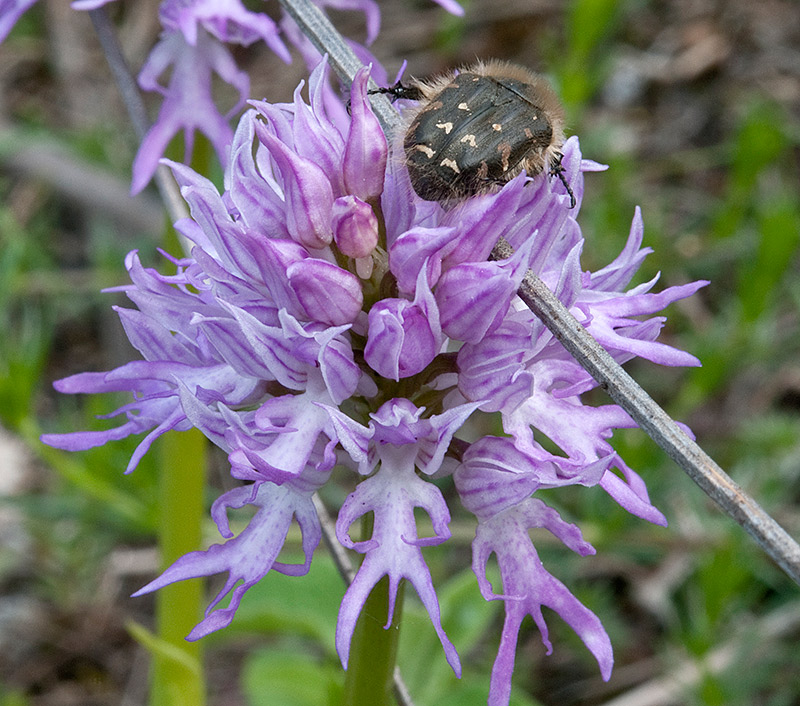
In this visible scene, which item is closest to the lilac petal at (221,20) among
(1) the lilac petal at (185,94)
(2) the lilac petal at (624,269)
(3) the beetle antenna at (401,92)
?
(1) the lilac petal at (185,94)

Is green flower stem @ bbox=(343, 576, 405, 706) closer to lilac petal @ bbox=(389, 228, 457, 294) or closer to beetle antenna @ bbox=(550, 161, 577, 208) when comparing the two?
lilac petal @ bbox=(389, 228, 457, 294)

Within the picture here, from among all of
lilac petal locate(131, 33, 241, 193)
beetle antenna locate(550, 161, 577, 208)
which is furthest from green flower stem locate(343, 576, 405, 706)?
lilac petal locate(131, 33, 241, 193)

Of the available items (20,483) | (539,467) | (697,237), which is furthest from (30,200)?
(539,467)

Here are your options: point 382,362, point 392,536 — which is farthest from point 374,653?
point 382,362

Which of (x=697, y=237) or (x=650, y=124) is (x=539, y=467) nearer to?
(x=697, y=237)

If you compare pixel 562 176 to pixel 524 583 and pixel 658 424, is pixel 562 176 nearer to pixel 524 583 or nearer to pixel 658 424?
pixel 658 424
